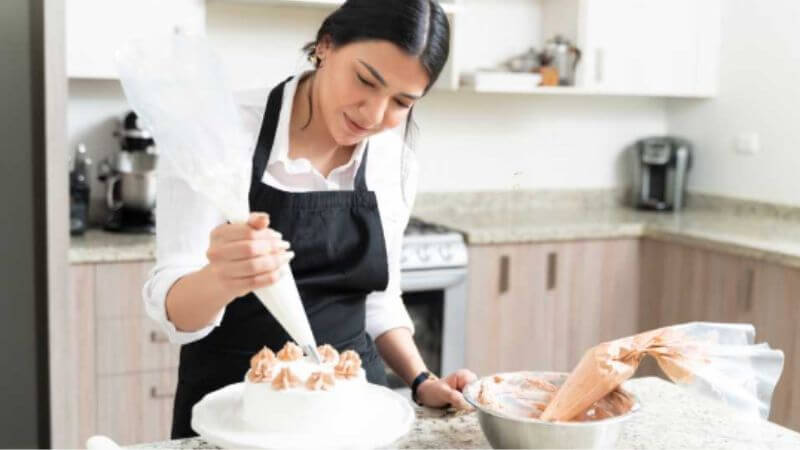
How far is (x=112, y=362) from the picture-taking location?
2.81m

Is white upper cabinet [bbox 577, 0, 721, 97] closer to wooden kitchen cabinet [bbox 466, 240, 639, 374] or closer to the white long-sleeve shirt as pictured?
wooden kitchen cabinet [bbox 466, 240, 639, 374]

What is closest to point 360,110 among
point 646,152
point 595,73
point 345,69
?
point 345,69

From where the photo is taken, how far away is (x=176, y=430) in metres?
1.54

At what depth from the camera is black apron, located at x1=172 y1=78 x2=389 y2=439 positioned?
58.6 inches

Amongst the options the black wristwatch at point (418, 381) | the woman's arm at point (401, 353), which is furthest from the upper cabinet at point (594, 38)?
the black wristwatch at point (418, 381)

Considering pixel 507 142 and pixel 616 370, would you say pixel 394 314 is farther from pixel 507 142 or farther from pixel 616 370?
pixel 507 142

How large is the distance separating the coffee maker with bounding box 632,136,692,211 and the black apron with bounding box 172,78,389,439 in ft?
8.43

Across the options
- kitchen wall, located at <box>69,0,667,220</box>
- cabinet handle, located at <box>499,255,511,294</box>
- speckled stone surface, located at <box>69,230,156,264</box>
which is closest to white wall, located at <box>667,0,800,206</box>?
kitchen wall, located at <box>69,0,667,220</box>

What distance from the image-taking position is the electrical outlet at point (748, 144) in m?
3.75

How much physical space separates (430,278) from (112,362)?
3.36 ft

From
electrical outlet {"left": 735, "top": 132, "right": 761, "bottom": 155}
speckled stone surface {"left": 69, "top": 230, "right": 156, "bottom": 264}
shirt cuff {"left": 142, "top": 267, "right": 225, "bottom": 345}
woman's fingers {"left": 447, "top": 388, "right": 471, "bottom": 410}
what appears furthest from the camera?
electrical outlet {"left": 735, "top": 132, "right": 761, "bottom": 155}

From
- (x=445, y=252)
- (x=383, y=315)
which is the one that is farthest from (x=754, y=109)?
(x=383, y=315)

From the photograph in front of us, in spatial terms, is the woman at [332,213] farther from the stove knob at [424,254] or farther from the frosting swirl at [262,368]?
the stove knob at [424,254]

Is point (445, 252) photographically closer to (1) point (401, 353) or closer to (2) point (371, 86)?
(1) point (401, 353)
